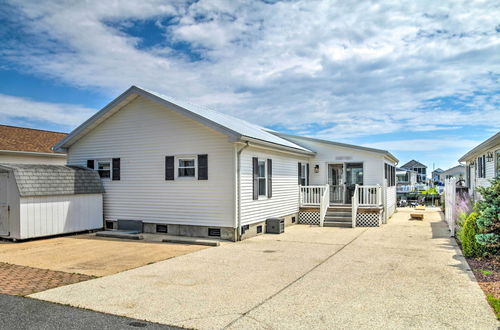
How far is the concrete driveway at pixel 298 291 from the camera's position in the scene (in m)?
5.06

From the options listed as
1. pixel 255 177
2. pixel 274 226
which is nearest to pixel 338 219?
pixel 274 226

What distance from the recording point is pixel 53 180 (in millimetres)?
12562

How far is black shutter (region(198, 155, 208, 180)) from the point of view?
481 inches

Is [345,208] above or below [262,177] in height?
below

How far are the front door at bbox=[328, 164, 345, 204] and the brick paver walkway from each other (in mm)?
13279

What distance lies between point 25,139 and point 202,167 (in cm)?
1456

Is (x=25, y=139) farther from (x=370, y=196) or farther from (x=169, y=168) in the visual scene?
(x=370, y=196)

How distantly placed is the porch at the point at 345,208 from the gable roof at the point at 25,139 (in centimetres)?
1470

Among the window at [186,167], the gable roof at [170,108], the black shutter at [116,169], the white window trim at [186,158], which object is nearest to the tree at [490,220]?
the gable roof at [170,108]

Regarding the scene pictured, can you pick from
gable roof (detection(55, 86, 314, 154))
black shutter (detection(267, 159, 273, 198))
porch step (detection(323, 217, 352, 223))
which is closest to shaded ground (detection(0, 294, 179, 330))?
gable roof (detection(55, 86, 314, 154))

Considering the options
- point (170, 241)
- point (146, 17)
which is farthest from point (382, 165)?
point (146, 17)

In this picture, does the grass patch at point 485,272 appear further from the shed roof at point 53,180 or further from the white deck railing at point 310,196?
the shed roof at point 53,180

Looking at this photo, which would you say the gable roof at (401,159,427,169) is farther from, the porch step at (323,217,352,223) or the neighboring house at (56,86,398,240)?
the porch step at (323,217,352,223)

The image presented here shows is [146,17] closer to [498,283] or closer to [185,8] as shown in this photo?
[185,8]
